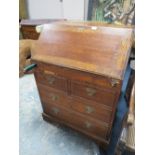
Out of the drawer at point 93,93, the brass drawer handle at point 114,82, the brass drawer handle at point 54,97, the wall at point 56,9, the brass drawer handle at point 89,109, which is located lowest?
the brass drawer handle at point 89,109

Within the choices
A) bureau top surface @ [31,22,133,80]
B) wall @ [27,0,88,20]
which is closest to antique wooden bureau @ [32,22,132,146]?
bureau top surface @ [31,22,133,80]

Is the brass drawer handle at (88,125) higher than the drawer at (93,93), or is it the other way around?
the drawer at (93,93)

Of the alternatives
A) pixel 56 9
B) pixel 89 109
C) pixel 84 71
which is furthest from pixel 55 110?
pixel 56 9

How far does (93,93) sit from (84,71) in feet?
0.64

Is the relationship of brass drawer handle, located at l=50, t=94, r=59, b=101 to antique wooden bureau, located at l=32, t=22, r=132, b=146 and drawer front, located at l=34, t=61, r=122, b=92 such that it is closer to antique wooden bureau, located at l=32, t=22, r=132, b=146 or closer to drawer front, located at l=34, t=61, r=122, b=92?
antique wooden bureau, located at l=32, t=22, r=132, b=146

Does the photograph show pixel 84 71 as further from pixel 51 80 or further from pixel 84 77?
pixel 51 80

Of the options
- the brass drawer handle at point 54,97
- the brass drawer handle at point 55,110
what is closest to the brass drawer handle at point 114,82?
the brass drawer handle at point 54,97

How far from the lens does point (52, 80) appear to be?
52.4 inches

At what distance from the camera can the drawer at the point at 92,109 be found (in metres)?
1.20

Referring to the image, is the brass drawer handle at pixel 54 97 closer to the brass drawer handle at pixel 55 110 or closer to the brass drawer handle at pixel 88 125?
the brass drawer handle at pixel 55 110

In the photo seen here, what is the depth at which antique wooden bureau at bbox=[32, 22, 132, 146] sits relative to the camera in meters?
1.05

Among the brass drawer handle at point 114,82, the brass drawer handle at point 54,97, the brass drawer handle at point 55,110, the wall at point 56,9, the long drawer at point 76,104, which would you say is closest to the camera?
the brass drawer handle at point 114,82

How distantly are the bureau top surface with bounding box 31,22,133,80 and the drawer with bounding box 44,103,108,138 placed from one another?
0.51 m
